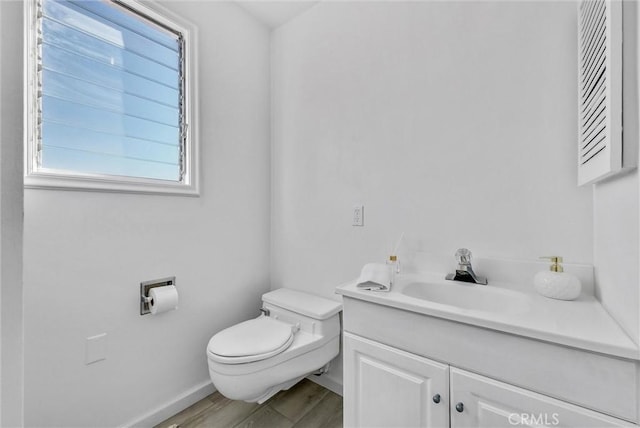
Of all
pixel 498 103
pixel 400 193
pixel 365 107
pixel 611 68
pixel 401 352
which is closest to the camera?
pixel 611 68

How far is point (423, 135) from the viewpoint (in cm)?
139

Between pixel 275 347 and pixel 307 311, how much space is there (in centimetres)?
28

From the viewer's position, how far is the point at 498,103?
3.92 ft

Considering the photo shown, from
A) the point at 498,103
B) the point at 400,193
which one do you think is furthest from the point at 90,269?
the point at 498,103

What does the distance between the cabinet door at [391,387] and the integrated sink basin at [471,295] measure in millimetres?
259

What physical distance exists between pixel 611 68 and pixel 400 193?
861 millimetres

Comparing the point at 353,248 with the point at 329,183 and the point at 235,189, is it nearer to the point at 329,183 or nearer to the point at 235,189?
the point at 329,183

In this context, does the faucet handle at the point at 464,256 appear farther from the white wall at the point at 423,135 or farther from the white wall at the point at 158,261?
the white wall at the point at 158,261

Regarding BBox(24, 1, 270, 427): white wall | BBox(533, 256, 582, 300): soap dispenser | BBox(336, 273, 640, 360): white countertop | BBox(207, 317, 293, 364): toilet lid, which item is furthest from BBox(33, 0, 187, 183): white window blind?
BBox(533, 256, 582, 300): soap dispenser

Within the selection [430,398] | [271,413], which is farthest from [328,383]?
[430,398]

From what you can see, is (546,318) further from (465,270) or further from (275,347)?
(275,347)

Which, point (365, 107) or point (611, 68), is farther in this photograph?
point (365, 107)

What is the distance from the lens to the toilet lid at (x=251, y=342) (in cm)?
128

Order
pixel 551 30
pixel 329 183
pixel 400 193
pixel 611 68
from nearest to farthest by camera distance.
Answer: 1. pixel 611 68
2. pixel 551 30
3. pixel 400 193
4. pixel 329 183
